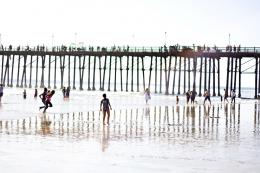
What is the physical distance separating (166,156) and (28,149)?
305cm

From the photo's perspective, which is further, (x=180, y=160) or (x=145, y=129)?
(x=145, y=129)

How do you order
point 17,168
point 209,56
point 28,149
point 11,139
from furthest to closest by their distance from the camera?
1. point 209,56
2. point 11,139
3. point 28,149
4. point 17,168

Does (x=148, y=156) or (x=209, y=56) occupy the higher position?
(x=209, y=56)

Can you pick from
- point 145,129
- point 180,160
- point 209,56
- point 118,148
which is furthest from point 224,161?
point 209,56

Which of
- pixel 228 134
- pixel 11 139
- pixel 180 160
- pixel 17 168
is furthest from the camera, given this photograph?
pixel 228 134

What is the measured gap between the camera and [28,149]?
11.4 metres

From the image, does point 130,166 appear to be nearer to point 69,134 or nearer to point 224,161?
point 224,161

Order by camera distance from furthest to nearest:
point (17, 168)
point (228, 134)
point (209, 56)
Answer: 1. point (209, 56)
2. point (228, 134)
3. point (17, 168)

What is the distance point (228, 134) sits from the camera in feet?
51.3

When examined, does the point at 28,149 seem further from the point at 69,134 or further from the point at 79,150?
the point at 69,134

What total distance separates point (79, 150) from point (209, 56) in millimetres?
48909

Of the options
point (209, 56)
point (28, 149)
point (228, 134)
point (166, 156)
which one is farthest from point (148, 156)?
point (209, 56)

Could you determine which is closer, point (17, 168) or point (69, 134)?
point (17, 168)

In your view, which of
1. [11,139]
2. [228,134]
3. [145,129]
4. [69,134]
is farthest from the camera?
[145,129]
